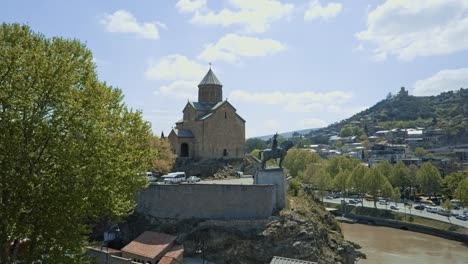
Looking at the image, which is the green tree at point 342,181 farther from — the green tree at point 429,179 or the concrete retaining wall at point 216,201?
the concrete retaining wall at point 216,201

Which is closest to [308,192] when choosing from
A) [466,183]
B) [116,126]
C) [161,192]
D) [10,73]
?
[161,192]

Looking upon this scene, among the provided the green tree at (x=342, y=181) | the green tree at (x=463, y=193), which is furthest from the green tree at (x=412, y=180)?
the green tree at (x=463, y=193)

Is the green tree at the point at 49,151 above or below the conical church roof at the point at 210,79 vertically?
below

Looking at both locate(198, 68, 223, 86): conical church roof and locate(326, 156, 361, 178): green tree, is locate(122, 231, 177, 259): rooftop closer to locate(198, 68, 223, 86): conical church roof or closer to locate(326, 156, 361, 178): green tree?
locate(198, 68, 223, 86): conical church roof

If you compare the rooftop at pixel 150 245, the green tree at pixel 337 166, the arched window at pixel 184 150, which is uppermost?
the arched window at pixel 184 150

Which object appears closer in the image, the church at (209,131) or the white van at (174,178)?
the white van at (174,178)

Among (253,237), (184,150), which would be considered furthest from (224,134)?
(253,237)

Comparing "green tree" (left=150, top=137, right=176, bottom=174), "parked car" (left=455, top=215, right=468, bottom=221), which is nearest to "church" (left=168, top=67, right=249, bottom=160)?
"green tree" (left=150, top=137, right=176, bottom=174)

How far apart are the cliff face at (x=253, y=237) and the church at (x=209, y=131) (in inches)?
604

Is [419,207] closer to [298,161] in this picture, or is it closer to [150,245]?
[298,161]

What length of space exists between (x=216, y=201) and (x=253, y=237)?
11.9 ft

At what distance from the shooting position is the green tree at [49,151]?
36.2 feet

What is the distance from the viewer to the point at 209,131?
4406cm

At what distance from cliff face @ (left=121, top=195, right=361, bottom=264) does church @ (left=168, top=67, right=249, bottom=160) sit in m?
15.3
